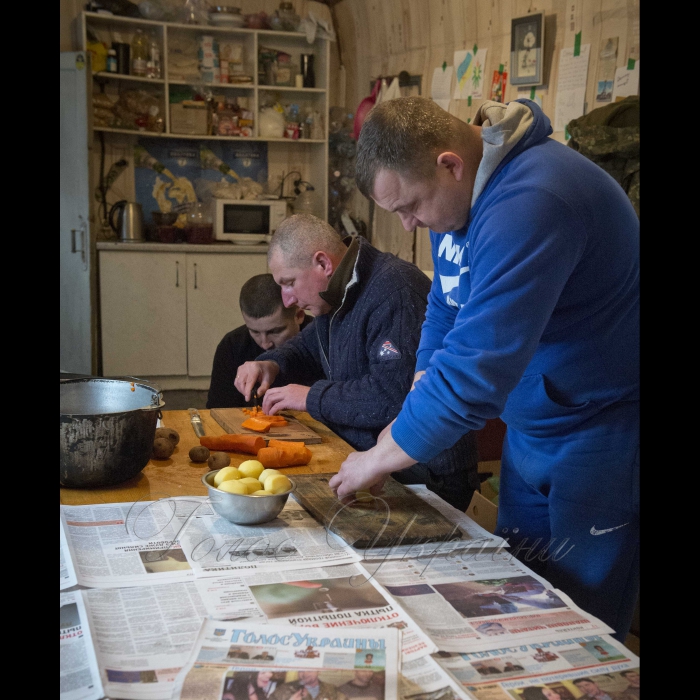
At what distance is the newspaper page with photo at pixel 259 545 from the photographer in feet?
4.29

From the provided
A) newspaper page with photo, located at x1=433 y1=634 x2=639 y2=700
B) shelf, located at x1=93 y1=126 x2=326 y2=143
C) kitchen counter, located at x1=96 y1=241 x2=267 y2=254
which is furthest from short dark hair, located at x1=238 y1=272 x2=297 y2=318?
shelf, located at x1=93 y1=126 x2=326 y2=143

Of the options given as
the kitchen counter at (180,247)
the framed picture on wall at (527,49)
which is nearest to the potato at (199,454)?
the framed picture on wall at (527,49)

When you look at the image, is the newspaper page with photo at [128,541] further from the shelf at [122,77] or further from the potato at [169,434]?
the shelf at [122,77]

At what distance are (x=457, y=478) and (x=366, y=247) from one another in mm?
785

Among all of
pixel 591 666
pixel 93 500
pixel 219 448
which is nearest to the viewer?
pixel 591 666

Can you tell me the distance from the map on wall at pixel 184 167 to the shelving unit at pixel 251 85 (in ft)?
0.30

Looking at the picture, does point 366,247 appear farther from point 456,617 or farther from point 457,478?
point 456,617

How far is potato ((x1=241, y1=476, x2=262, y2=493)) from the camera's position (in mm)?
1460

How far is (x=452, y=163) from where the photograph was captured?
58.6 inches

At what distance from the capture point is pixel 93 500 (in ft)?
5.30

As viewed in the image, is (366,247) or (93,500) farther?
(366,247)
